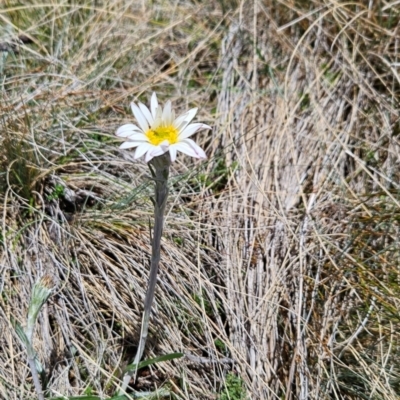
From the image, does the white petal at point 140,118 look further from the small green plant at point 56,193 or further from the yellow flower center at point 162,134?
the small green plant at point 56,193

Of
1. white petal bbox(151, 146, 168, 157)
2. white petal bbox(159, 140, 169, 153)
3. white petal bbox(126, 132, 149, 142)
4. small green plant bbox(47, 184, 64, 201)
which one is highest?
small green plant bbox(47, 184, 64, 201)

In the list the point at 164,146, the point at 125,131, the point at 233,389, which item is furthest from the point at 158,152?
the point at 233,389

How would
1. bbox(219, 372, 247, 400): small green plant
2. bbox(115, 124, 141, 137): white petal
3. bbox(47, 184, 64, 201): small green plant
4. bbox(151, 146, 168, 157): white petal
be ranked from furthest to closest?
1. bbox(47, 184, 64, 201): small green plant
2. bbox(219, 372, 247, 400): small green plant
3. bbox(115, 124, 141, 137): white petal
4. bbox(151, 146, 168, 157): white petal

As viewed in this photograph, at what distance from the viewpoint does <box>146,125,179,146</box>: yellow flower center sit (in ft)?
4.83

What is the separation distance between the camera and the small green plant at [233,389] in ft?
5.89

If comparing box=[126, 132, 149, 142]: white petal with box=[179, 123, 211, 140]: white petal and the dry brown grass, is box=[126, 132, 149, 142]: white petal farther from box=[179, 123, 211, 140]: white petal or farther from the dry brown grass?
the dry brown grass

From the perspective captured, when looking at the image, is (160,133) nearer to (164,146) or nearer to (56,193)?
(164,146)

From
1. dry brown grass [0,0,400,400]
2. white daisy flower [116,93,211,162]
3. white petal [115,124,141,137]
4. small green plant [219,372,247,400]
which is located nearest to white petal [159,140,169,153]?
white daisy flower [116,93,211,162]

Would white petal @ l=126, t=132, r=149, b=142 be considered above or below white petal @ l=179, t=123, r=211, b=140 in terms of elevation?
below

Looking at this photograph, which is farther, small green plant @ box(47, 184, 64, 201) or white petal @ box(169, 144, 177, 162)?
small green plant @ box(47, 184, 64, 201)

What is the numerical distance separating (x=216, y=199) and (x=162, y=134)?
0.75m

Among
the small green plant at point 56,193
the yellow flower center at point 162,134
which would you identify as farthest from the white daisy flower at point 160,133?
the small green plant at point 56,193

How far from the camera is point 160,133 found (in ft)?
4.90

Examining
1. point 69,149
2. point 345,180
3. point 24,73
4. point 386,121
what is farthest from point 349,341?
point 24,73
